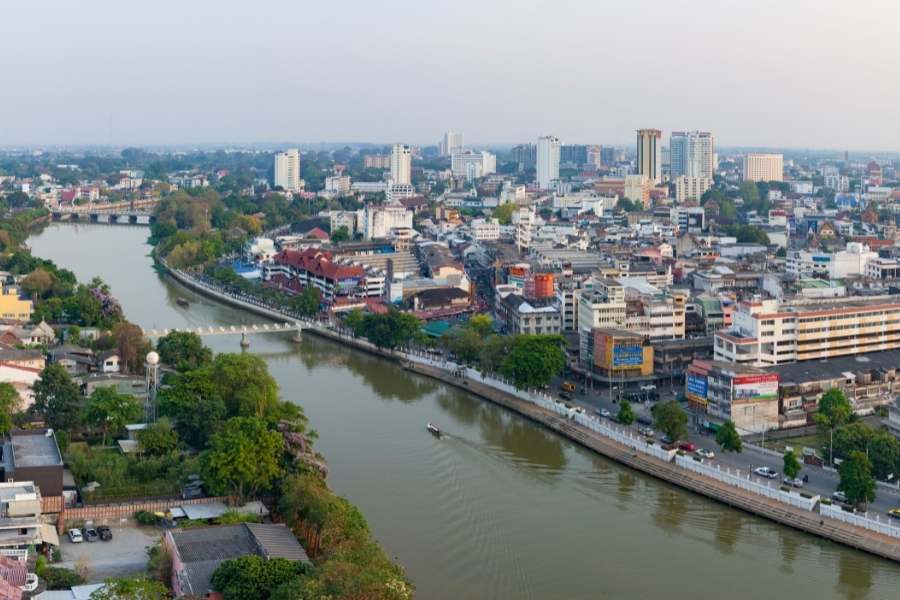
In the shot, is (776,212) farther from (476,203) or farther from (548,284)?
(548,284)

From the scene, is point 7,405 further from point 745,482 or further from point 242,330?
point 745,482

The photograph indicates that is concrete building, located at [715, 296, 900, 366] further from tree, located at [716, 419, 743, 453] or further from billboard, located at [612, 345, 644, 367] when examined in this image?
tree, located at [716, 419, 743, 453]

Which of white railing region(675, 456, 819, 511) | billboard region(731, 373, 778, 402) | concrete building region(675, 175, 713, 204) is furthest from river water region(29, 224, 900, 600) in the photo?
concrete building region(675, 175, 713, 204)

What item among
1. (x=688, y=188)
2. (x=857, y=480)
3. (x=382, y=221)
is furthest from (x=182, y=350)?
(x=688, y=188)

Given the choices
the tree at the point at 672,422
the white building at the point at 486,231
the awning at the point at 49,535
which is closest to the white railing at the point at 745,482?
the tree at the point at 672,422

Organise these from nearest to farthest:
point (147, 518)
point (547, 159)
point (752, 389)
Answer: point (147, 518) → point (752, 389) → point (547, 159)

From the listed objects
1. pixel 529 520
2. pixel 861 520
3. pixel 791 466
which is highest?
pixel 791 466

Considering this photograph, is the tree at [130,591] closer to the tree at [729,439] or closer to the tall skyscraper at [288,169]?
the tree at [729,439]
